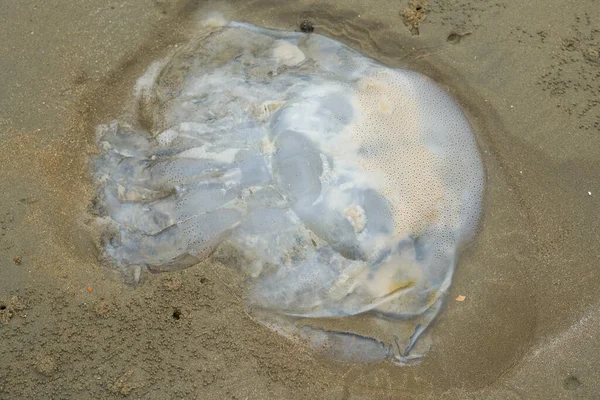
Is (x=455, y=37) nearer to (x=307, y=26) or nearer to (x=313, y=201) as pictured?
(x=307, y=26)

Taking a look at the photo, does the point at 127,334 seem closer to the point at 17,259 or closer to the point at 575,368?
the point at 17,259

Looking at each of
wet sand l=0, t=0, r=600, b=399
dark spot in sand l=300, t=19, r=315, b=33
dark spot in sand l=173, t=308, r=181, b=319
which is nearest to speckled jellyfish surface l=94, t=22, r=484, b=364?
wet sand l=0, t=0, r=600, b=399

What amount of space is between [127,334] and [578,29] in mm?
3805

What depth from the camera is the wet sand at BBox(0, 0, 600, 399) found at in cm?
353

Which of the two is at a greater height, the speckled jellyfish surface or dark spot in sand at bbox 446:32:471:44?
dark spot in sand at bbox 446:32:471:44

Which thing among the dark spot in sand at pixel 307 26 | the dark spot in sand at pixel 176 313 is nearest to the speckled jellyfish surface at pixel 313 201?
the dark spot in sand at pixel 176 313

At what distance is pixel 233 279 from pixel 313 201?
0.73 m

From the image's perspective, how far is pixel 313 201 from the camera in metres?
3.67

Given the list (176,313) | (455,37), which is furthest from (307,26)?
(176,313)

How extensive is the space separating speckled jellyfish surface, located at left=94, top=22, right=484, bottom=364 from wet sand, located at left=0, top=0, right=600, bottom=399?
14 cm

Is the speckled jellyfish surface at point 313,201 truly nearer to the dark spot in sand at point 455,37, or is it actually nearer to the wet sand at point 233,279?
the wet sand at point 233,279

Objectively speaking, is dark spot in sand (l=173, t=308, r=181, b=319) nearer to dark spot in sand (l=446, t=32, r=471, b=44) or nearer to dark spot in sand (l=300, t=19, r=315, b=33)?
dark spot in sand (l=300, t=19, r=315, b=33)

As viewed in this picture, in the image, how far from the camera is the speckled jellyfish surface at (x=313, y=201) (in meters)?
3.67

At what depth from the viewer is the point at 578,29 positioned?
4113 millimetres
